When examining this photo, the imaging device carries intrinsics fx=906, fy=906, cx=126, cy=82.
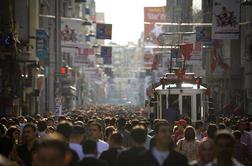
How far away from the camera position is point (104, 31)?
65.6 m

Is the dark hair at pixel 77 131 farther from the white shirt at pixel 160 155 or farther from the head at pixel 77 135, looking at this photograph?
the white shirt at pixel 160 155

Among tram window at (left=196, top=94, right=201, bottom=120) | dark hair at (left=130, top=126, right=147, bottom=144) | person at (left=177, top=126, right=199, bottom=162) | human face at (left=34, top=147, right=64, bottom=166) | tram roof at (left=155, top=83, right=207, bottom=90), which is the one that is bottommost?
tram window at (left=196, top=94, right=201, bottom=120)

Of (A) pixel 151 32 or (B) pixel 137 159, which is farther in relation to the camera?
(A) pixel 151 32

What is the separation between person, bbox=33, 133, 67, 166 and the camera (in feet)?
22.6

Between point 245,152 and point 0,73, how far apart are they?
28.3m

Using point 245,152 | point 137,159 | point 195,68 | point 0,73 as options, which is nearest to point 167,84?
point 0,73

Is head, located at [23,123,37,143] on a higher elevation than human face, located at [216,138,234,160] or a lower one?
lower

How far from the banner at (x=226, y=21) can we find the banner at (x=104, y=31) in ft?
76.3

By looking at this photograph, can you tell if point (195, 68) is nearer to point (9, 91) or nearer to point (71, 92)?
point (71, 92)

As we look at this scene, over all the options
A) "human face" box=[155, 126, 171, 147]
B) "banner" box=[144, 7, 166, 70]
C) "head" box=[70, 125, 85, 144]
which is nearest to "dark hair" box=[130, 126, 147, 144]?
"human face" box=[155, 126, 171, 147]

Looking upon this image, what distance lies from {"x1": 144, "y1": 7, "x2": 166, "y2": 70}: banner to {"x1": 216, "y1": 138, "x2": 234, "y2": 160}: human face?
70212 mm

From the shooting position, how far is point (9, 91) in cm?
4466

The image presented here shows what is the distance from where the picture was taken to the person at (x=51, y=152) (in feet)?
22.6

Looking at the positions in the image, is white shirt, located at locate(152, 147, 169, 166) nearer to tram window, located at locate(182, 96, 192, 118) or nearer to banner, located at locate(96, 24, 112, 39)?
tram window, located at locate(182, 96, 192, 118)
